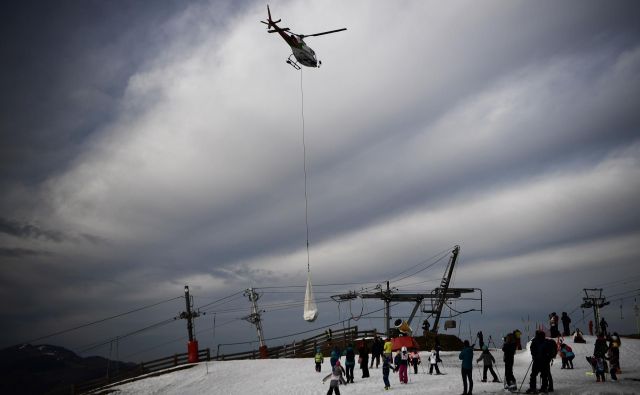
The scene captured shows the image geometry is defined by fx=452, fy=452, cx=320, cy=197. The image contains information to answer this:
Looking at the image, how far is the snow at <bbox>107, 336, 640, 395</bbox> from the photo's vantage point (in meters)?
15.8

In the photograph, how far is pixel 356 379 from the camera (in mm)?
21312

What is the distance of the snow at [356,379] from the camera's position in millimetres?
15843

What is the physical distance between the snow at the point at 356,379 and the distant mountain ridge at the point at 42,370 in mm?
140340

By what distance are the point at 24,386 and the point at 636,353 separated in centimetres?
18892

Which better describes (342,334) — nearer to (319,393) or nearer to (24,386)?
(319,393)

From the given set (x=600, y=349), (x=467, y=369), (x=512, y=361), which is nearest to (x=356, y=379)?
(x=467, y=369)

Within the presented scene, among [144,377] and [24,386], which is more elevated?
[144,377]

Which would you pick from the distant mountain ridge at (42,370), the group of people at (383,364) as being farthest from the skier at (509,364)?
the distant mountain ridge at (42,370)

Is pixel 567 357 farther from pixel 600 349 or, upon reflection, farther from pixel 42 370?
pixel 42 370

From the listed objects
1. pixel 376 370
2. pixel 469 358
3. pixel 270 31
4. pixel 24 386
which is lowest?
pixel 24 386

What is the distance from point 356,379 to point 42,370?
19116 centimetres

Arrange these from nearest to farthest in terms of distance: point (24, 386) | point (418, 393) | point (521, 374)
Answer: point (418, 393) → point (521, 374) → point (24, 386)

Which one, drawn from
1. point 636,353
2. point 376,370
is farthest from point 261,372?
point 636,353

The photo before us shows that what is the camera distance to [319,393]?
1941cm
